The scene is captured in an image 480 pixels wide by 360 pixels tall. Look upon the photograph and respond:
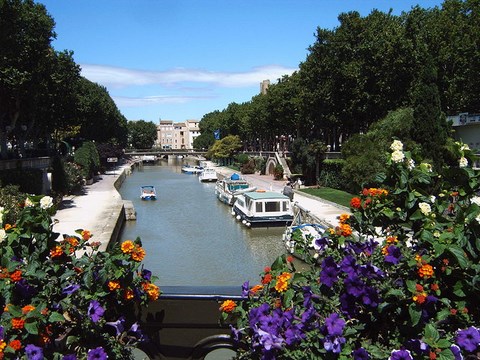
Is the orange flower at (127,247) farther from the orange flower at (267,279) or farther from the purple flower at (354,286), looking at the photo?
the purple flower at (354,286)

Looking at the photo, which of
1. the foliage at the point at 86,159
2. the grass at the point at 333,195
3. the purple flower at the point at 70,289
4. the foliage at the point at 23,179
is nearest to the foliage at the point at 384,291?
the purple flower at the point at 70,289

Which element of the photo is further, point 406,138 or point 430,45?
point 430,45

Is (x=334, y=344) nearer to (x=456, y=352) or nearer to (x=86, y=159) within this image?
(x=456, y=352)

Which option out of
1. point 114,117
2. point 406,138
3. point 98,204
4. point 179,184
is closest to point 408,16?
point 406,138

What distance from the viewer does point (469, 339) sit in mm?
3188

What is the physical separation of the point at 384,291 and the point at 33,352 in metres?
2.24

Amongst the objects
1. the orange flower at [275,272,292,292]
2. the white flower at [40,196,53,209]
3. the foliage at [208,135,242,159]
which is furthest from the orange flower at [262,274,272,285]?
the foliage at [208,135,242,159]

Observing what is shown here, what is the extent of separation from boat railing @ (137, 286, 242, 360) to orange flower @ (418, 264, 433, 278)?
1388mm

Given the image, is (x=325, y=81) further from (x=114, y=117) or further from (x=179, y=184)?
(x=114, y=117)

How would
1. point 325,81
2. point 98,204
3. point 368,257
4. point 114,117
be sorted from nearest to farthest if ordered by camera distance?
point 368,257
point 98,204
point 325,81
point 114,117

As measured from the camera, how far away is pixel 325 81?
4653 centimetres

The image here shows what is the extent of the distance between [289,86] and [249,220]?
36289mm

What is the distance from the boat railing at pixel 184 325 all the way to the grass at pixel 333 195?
2909 cm

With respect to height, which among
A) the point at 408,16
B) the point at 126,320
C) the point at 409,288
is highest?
the point at 408,16
